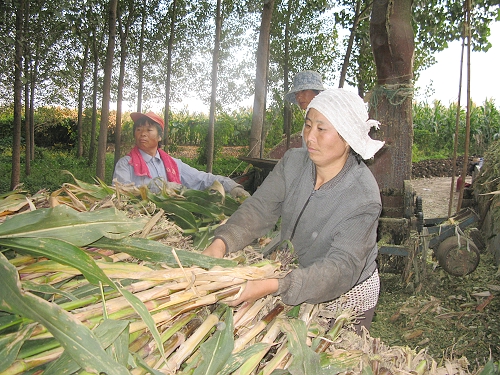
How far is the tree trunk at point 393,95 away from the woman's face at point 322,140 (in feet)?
9.94

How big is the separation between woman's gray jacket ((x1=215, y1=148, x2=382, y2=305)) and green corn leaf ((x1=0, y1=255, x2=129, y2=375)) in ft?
1.80

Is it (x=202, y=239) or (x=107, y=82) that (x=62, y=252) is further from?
(x=107, y=82)

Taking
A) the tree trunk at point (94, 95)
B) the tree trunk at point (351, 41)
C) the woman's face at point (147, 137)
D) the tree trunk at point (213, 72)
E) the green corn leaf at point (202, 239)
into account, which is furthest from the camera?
the tree trunk at point (94, 95)

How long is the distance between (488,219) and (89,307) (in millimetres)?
5065

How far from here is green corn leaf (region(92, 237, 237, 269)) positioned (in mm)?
1155

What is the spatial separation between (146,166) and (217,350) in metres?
2.31

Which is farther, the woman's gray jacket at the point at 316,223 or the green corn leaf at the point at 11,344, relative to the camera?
the woman's gray jacket at the point at 316,223

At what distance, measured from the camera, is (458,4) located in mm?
6141

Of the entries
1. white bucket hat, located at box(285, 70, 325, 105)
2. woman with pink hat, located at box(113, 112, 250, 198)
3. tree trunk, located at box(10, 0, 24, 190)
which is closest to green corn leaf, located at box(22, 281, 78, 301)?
woman with pink hat, located at box(113, 112, 250, 198)

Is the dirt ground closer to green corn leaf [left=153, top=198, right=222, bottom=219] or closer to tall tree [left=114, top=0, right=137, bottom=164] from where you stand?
green corn leaf [left=153, top=198, right=222, bottom=219]

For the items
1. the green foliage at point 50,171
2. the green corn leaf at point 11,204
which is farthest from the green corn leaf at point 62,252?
the green foliage at point 50,171

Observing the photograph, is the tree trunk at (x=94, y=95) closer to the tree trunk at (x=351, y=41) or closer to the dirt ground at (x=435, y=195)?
the tree trunk at (x=351, y=41)

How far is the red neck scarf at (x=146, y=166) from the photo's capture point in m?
3.08

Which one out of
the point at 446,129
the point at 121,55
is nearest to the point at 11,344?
the point at 121,55
